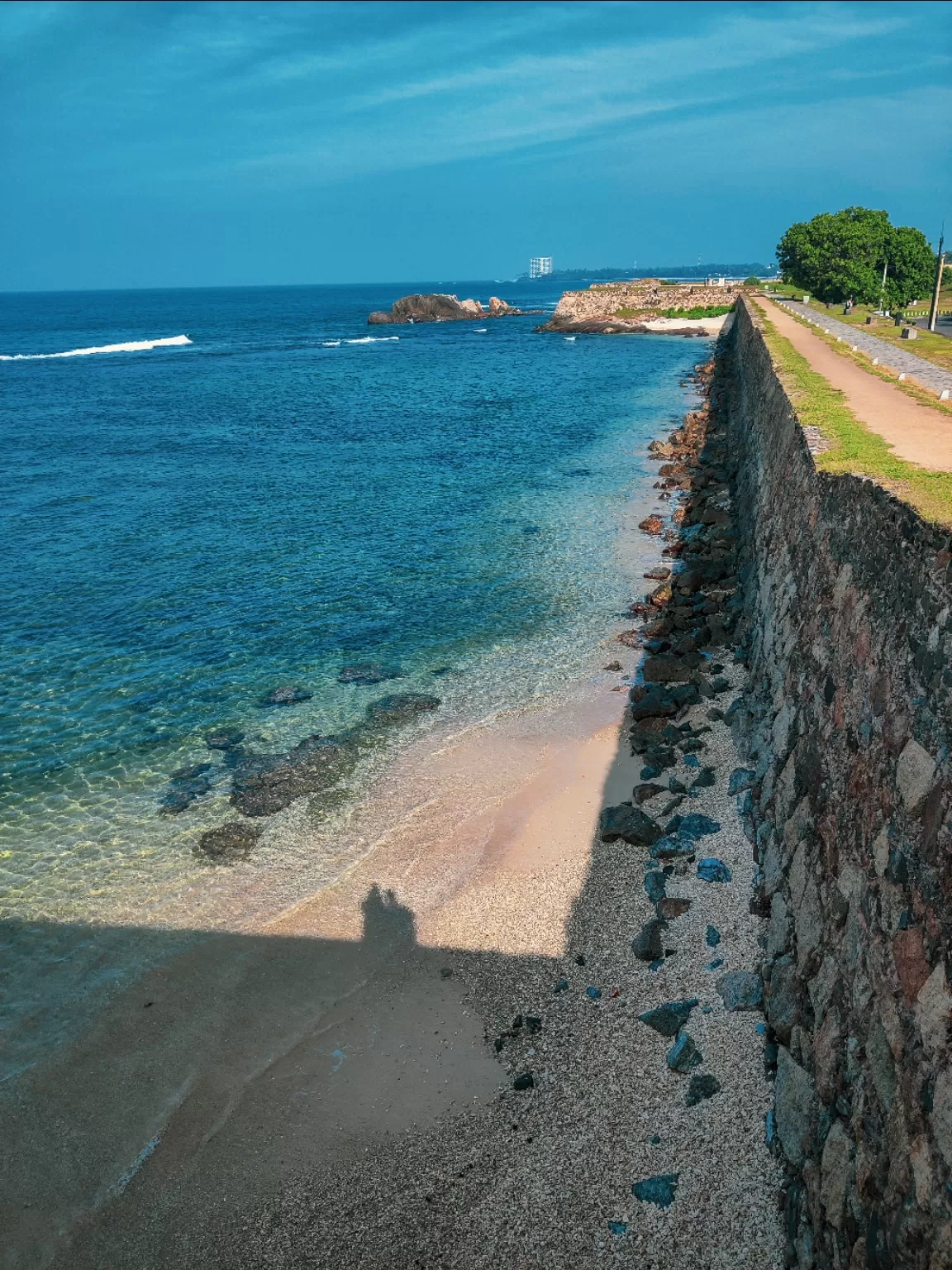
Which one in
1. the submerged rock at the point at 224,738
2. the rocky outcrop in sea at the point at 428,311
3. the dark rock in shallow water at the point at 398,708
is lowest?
the submerged rock at the point at 224,738

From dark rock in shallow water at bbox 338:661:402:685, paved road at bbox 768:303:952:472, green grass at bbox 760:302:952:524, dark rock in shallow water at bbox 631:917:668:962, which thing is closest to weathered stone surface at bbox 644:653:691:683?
green grass at bbox 760:302:952:524

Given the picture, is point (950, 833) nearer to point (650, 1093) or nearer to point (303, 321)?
point (650, 1093)

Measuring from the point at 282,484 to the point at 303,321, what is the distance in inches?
5021

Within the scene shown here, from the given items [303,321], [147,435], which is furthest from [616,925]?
[303,321]

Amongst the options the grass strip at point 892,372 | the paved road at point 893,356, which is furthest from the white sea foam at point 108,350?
the grass strip at point 892,372

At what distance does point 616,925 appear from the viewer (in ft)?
40.0

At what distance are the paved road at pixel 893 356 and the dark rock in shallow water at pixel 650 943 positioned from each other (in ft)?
55.3

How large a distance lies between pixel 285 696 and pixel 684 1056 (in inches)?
486

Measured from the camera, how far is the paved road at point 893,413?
14504 mm

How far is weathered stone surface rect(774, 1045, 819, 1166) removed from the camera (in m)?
8.12

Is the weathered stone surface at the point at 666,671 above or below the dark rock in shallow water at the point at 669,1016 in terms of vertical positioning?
above

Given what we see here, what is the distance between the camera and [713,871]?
497 inches

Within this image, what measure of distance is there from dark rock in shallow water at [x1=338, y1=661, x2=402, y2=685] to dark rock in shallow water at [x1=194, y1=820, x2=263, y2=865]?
571 centimetres

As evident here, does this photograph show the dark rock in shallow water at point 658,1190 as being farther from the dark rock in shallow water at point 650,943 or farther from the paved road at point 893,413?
the paved road at point 893,413
